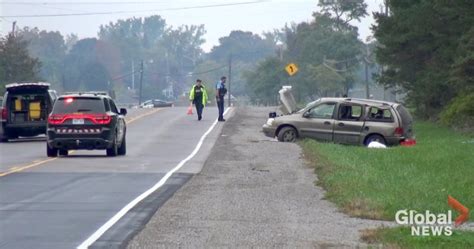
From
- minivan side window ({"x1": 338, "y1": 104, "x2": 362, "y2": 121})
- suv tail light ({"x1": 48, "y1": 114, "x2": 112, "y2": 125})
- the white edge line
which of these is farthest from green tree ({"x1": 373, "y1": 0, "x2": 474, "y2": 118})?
the white edge line

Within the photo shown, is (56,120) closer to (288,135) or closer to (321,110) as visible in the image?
(288,135)

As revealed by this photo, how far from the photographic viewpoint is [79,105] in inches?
1185

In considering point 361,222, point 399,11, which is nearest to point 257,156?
point 361,222

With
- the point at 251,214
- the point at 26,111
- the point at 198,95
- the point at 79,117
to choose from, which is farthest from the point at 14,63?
the point at 251,214

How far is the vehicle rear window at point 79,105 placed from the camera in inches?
1176

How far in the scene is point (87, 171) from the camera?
24609 mm

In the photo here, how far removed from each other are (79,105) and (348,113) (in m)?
9.17

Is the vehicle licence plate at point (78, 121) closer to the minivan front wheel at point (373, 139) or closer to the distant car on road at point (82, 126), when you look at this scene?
the distant car on road at point (82, 126)

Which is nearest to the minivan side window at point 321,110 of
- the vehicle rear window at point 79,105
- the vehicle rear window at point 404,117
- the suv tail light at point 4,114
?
the vehicle rear window at point 404,117

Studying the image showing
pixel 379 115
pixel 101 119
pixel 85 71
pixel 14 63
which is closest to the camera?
pixel 101 119

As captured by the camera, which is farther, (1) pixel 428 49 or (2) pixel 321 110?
(1) pixel 428 49

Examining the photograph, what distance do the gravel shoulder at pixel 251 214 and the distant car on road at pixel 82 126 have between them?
3.77 metres

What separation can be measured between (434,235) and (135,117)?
136 ft

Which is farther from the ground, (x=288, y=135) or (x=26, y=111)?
(x=26, y=111)
